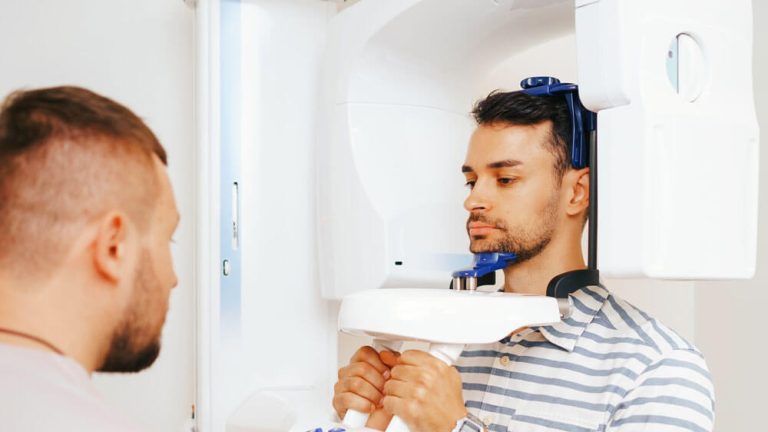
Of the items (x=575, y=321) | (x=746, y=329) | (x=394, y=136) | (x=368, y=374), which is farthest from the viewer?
(x=746, y=329)

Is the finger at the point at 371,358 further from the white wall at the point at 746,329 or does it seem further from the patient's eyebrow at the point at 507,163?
the white wall at the point at 746,329

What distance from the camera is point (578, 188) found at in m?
1.39

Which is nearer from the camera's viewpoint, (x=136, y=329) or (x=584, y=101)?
(x=136, y=329)

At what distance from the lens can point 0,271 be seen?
26.0 inches

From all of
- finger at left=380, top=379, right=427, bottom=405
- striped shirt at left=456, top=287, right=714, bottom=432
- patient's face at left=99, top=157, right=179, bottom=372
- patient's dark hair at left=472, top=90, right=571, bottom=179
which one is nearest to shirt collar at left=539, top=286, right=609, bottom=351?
striped shirt at left=456, top=287, right=714, bottom=432

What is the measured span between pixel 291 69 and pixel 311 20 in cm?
11

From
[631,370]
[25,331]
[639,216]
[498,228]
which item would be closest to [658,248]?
[639,216]

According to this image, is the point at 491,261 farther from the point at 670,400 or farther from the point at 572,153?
the point at 670,400

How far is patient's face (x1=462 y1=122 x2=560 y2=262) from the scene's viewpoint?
4.54 feet

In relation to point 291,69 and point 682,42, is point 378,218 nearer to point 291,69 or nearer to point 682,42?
point 291,69

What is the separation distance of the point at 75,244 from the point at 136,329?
3.6 inches

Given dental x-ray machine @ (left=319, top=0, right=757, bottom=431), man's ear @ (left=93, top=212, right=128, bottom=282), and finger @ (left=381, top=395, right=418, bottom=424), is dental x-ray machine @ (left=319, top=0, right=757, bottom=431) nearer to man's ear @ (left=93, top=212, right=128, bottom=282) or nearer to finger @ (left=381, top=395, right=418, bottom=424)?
finger @ (left=381, top=395, right=418, bottom=424)

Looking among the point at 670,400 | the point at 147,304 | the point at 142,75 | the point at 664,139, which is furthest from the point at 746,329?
the point at 147,304

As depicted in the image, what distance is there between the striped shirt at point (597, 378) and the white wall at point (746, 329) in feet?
2.82
